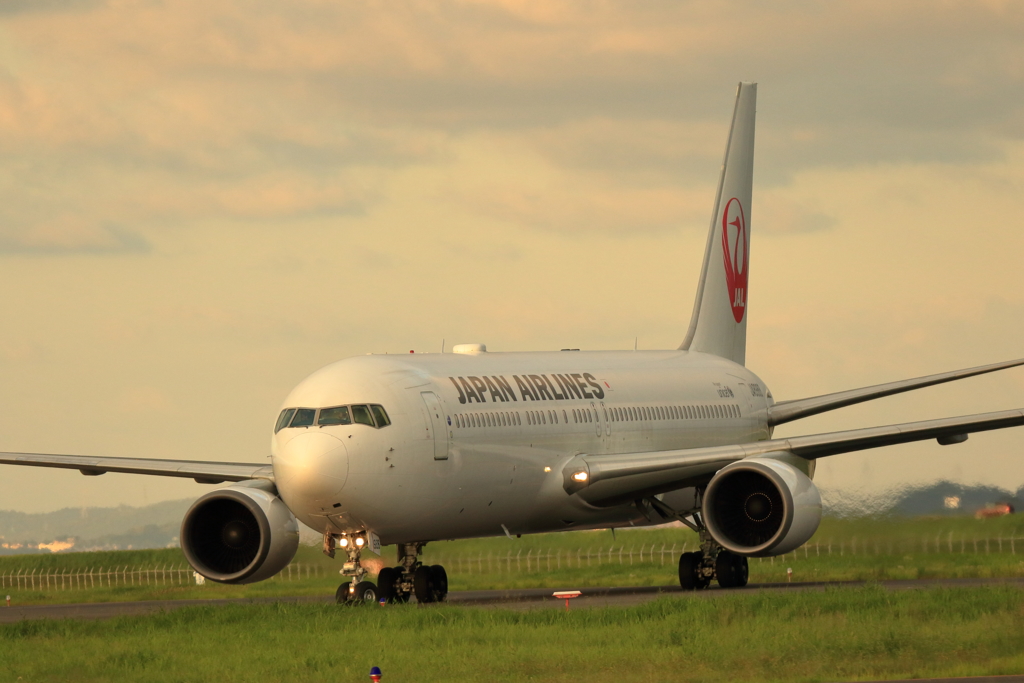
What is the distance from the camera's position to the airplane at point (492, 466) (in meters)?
29.3

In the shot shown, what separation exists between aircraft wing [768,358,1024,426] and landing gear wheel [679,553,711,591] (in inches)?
227

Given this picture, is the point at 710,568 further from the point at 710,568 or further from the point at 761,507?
the point at 761,507

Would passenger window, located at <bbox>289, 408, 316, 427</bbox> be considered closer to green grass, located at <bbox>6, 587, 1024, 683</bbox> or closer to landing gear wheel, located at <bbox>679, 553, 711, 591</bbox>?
green grass, located at <bbox>6, 587, 1024, 683</bbox>

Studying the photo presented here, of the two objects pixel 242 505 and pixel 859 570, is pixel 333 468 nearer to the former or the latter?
pixel 242 505

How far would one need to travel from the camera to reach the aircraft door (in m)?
30.2

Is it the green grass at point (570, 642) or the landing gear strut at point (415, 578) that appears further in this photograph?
the landing gear strut at point (415, 578)

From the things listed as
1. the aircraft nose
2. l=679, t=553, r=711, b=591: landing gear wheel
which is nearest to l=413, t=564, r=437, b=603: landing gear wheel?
the aircraft nose

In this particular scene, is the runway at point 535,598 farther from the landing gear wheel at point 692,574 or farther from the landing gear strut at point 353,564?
the landing gear strut at point 353,564

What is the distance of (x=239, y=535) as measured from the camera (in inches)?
1266

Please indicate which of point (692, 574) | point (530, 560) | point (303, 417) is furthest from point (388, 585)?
point (530, 560)

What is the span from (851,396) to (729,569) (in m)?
5.74

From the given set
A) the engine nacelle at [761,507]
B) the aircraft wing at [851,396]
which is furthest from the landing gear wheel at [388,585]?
the aircraft wing at [851,396]

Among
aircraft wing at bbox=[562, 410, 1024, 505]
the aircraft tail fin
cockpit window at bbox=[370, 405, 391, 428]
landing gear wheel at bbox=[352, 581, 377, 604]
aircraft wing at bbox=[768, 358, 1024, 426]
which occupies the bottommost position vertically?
landing gear wheel at bbox=[352, 581, 377, 604]

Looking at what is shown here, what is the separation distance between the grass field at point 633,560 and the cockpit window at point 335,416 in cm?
738
